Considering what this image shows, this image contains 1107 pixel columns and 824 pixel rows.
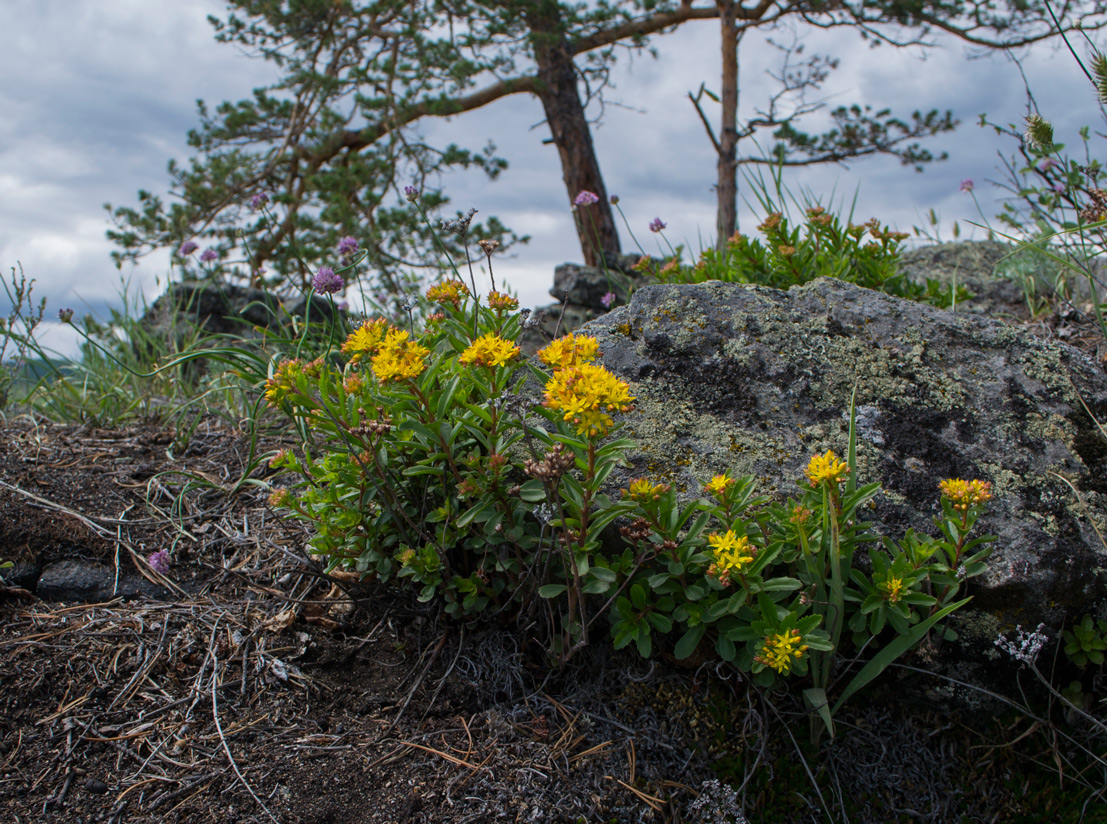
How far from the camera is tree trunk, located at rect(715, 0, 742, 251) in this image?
8977 millimetres

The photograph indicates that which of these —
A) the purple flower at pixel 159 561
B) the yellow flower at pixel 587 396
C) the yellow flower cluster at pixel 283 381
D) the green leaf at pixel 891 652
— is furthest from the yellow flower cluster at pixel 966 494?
the purple flower at pixel 159 561

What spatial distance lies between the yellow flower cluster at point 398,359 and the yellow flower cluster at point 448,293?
309mm

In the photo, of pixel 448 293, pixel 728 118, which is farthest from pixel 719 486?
pixel 728 118

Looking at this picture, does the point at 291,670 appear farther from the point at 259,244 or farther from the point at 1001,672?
the point at 259,244

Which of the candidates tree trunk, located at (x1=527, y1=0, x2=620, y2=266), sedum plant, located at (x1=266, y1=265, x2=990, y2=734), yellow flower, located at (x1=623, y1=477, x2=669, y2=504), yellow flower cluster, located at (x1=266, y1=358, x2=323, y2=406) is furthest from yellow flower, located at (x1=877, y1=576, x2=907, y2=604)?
tree trunk, located at (x1=527, y1=0, x2=620, y2=266)

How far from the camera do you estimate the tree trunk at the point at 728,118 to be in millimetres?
8977

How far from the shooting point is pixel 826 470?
183 centimetres

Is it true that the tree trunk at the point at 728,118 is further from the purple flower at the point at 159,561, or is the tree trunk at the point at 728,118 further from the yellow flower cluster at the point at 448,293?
the purple flower at the point at 159,561

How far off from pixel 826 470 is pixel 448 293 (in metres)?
1.15

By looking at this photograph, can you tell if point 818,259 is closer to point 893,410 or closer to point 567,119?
point 893,410

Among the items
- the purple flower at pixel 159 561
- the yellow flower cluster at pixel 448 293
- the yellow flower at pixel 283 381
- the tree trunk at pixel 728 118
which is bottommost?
the purple flower at pixel 159 561

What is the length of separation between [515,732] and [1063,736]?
1.64 metres

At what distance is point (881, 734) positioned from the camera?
2162mm

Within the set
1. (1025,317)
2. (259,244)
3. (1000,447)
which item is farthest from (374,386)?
(259,244)
